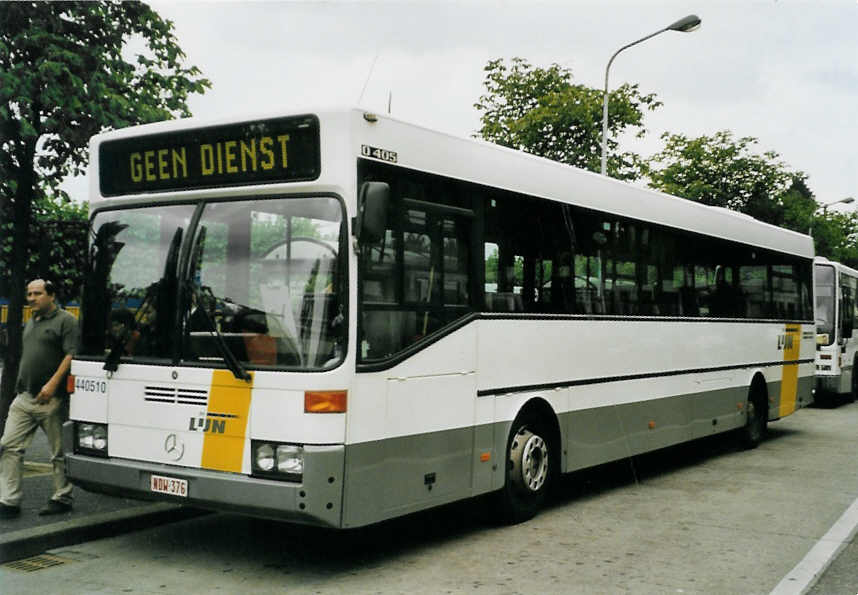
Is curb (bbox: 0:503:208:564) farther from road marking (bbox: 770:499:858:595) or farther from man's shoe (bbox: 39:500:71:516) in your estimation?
road marking (bbox: 770:499:858:595)

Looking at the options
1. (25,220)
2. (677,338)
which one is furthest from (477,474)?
(25,220)

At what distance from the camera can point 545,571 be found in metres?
6.61

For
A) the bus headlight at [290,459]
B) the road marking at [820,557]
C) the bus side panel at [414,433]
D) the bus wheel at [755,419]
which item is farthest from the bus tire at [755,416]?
the bus headlight at [290,459]

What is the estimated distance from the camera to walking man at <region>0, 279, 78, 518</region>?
7.57 metres

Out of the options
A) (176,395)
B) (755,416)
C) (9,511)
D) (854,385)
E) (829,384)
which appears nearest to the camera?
(176,395)

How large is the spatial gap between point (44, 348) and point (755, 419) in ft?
31.9

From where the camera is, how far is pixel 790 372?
48.3 ft

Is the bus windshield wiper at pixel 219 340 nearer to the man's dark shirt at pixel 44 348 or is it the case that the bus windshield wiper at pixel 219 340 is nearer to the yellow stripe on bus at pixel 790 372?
the man's dark shirt at pixel 44 348

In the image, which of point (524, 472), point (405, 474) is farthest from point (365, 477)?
point (524, 472)

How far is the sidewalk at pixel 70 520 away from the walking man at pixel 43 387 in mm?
232

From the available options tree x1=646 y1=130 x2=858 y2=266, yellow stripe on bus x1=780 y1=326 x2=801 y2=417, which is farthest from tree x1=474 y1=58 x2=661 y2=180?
yellow stripe on bus x1=780 y1=326 x2=801 y2=417

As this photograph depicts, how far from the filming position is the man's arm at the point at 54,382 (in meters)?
7.60

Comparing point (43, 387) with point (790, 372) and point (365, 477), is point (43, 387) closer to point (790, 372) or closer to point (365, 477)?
point (365, 477)

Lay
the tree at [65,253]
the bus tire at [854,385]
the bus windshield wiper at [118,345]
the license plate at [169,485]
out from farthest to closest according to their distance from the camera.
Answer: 1. the bus tire at [854,385]
2. the tree at [65,253]
3. the bus windshield wiper at [118,345]
4. the license plate at [169,485]
